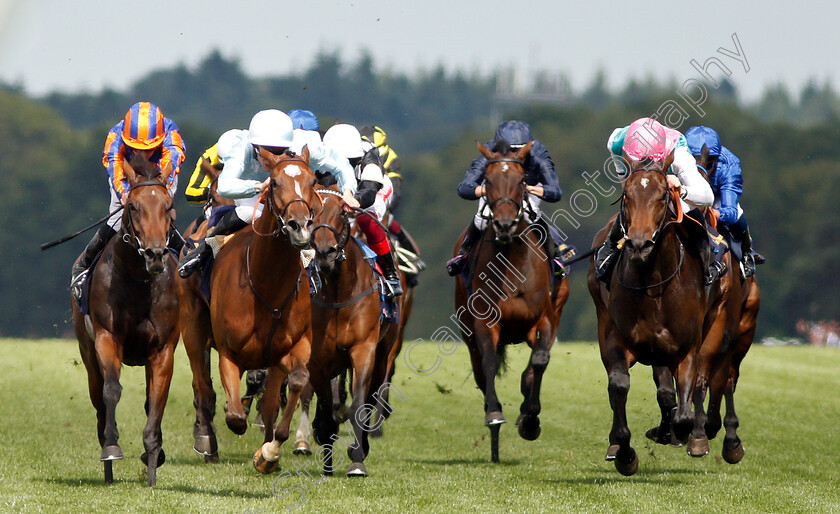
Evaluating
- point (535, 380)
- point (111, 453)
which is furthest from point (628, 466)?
point (111, 453)

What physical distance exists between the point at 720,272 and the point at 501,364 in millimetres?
2997

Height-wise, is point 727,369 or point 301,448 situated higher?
point 727,369

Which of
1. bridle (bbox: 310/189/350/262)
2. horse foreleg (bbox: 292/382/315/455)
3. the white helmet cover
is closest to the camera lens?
the white helmet cover

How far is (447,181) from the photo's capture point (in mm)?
52375

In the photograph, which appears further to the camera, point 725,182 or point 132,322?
point 725,182

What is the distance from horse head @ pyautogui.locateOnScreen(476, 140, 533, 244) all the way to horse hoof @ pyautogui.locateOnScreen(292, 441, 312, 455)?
2.44m

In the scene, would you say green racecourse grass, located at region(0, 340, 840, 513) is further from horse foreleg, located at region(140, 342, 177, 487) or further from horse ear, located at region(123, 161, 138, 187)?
horse ear, located at region(123, 161, 138, 187)

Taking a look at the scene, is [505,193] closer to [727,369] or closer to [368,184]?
[368,184]

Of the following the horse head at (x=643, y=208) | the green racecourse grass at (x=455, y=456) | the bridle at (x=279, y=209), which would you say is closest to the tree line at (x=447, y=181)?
the green racecourse grass at (x=455, y=456)

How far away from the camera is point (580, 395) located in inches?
603

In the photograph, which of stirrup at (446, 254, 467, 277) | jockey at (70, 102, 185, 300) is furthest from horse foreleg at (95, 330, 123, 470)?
stirrup at (446, 254, 467, 277)

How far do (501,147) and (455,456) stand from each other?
9.20 feet

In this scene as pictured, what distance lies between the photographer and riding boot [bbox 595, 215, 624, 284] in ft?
29.7

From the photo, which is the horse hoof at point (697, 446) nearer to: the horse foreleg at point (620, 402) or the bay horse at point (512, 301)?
the horse foreleg at point (620, 402)
